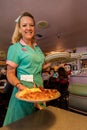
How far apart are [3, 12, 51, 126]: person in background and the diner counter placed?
11cm

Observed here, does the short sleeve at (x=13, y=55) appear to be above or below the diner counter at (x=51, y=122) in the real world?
above

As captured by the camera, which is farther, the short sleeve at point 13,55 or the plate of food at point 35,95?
the short sleeve at point 13,55

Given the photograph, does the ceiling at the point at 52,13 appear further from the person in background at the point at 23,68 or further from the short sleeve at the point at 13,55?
the short sleeve at the point at 13,55

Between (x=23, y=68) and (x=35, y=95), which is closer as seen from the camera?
(x=35, y=95)

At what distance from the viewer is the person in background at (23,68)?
3.25 ft

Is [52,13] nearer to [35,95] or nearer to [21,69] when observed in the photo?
[21,69]

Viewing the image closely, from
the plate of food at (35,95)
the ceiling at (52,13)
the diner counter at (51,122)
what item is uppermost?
the ceiling at (52,13)

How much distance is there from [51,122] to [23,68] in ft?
1.26

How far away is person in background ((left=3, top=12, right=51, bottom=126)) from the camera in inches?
39.0

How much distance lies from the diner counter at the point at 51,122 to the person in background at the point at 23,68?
11 cm

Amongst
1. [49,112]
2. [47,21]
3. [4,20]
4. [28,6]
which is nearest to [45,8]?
[28,6]

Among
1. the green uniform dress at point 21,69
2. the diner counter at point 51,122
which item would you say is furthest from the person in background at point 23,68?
the diner counter at point 51,122

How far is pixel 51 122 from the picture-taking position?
845mm

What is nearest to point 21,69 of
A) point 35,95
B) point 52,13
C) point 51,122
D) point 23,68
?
point 23,68
